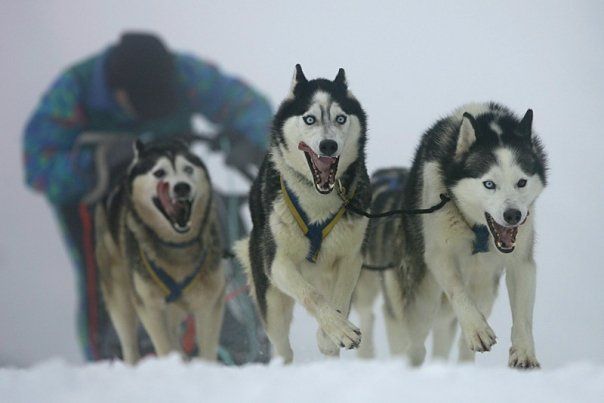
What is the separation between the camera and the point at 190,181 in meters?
4.86

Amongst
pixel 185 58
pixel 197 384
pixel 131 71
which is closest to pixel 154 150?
pixel 197 384

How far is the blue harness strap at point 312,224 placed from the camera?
383cm

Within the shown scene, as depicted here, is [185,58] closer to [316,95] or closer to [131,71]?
[131,71]

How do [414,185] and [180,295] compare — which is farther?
[180,295]

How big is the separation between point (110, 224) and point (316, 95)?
2.08 meters

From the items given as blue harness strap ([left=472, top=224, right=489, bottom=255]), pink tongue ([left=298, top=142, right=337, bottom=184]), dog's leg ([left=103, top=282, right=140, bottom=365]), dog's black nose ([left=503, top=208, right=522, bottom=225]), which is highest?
pink tongue ([left=298, top=142, right=337, bottom=184])

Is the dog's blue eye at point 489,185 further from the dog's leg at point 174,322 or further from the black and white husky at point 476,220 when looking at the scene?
the dog's leg at point 174,322

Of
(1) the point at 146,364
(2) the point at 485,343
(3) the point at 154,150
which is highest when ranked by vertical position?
(3) the point at 154,150

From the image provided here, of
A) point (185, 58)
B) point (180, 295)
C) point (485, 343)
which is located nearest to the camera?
point (485, 343)

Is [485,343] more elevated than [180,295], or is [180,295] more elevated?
[485,343]

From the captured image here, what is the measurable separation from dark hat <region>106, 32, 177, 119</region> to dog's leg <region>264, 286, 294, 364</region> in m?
3.43

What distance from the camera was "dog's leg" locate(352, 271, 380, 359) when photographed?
17.2 ft

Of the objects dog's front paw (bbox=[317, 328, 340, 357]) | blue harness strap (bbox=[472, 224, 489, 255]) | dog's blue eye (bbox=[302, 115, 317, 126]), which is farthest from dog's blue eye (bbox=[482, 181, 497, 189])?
dog's front paw (bbox=[317, 328, 340, 357])

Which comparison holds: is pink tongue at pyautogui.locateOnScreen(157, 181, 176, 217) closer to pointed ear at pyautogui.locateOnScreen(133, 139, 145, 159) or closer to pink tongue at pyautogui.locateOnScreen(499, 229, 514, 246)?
pointed ear at pyautogui.locateOnScreen(133, 139, 145, 159)
